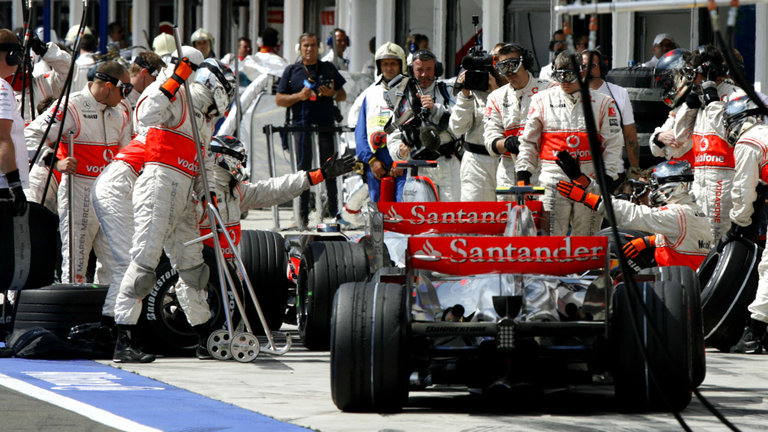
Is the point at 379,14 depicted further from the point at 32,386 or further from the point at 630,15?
the point at 32,386

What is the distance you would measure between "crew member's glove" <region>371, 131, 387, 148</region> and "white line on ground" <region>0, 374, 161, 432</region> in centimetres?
483

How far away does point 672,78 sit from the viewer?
37.5ft

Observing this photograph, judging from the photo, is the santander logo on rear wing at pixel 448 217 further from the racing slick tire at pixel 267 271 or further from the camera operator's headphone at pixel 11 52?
the camera operator's headphone at pixel 11 52

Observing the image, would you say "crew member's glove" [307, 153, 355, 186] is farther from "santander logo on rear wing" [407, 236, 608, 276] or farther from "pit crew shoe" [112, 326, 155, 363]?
"santander logo on rear wing" [407, 236, 608, 276]

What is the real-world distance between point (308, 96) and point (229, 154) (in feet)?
18.5

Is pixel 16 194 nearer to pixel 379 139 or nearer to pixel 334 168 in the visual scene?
pixel 334 168

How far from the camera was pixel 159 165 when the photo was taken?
8812 millimetres

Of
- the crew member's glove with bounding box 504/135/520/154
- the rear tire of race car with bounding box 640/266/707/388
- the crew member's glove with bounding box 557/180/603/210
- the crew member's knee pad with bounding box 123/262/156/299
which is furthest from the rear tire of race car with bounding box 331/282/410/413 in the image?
the crew member's glove with bounding box 504/135/520/154

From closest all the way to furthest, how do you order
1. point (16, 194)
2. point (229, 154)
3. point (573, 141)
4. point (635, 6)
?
point (635, 6)
point (16, 194)
point (229, 154)
point (573, 141)

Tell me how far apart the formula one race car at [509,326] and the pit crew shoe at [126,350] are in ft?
6.79

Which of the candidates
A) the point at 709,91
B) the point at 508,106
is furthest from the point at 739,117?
the point at 508,106

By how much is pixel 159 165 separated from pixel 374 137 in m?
3.59

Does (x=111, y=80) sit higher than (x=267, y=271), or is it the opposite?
(x=111, y=80)

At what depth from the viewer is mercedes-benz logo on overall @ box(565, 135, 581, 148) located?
9.93 meters
